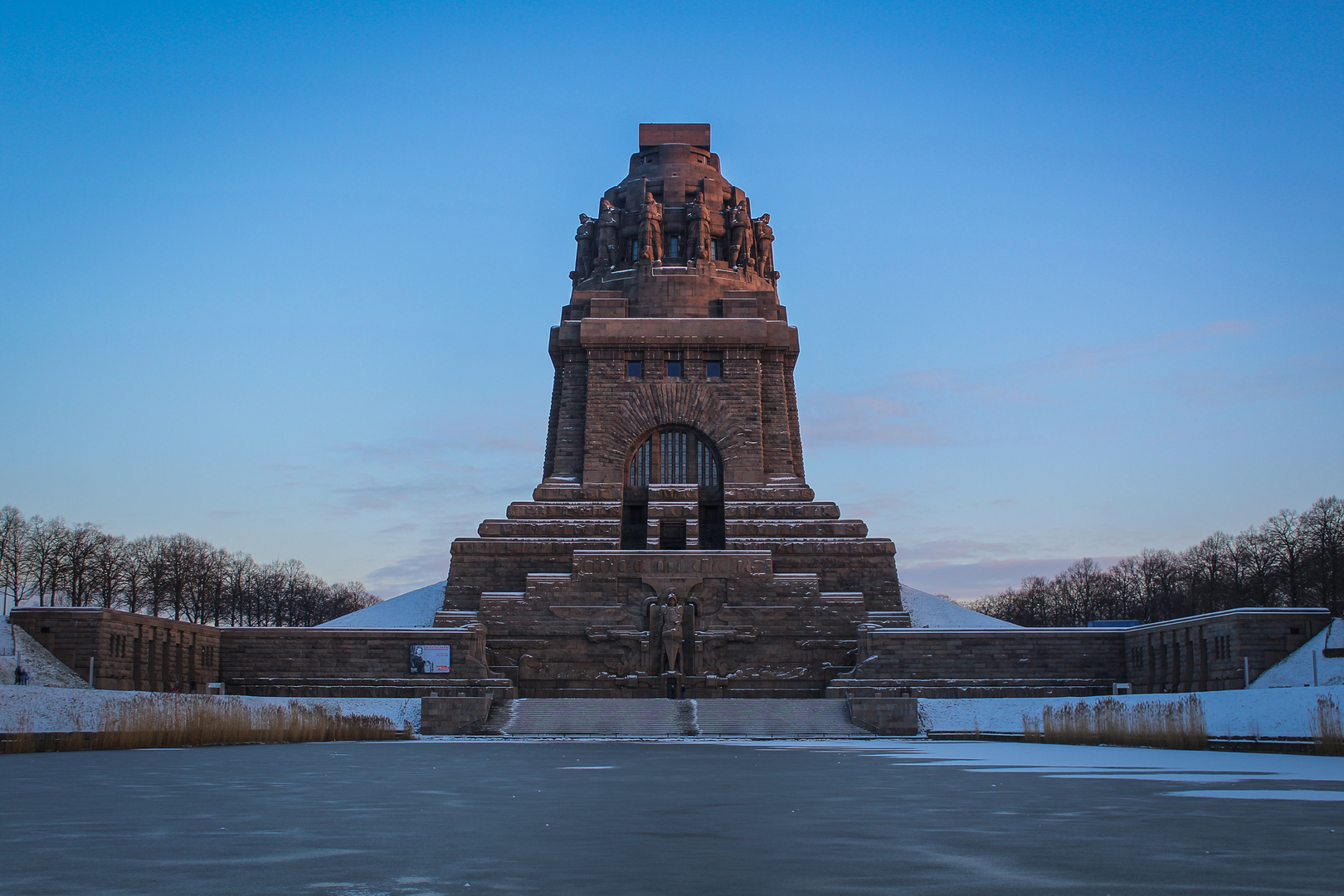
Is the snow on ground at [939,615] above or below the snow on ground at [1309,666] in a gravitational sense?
above

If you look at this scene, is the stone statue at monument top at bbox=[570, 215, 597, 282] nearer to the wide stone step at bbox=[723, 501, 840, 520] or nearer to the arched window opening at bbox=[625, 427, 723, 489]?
the arched window opening at bbox=[625, 427, 723, 489]

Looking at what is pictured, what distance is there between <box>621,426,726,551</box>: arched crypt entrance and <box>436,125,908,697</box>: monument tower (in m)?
0.08

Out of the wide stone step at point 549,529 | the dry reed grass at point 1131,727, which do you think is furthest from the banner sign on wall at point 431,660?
the dry reed grass at point 1131,727

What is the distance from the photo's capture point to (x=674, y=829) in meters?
8.51

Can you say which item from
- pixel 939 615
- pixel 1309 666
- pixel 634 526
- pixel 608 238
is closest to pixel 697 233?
pixel 608 238

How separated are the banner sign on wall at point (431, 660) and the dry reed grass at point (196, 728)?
9344 millimetres

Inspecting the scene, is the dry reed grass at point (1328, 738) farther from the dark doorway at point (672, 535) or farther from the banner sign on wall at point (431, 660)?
the dark doorway at point (672, 535)

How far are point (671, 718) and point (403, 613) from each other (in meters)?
20.8

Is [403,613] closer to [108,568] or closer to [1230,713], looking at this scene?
[108,568]

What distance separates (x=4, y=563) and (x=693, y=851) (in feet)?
195

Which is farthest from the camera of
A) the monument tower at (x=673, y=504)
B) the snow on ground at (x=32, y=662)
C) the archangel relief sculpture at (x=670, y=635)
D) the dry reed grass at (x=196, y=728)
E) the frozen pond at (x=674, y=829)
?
the monument tower at (x=673, y=504)

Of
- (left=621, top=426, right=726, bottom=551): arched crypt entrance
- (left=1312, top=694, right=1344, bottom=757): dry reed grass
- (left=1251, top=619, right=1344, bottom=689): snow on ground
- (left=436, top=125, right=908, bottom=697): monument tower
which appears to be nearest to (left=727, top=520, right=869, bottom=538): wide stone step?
(left=436, top=125, right=908, bottom=697): monument tower

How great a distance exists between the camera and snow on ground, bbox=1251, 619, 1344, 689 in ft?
93.0

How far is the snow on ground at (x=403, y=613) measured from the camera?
4731 centimetres
